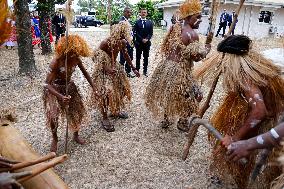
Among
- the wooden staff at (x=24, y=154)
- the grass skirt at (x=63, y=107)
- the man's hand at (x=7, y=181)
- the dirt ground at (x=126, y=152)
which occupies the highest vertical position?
the man's hand at (x=7, y=181)

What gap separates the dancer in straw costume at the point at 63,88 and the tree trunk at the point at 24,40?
14.4 ft

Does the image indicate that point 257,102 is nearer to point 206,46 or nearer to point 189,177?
point 189,177

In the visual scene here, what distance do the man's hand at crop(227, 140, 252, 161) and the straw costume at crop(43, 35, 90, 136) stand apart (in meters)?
2.36

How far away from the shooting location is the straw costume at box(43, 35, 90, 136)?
4.09 meters

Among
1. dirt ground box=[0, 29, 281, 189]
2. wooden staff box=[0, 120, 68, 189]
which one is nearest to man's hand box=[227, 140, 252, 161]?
wooden staff box=[0, 120, 68, 189]

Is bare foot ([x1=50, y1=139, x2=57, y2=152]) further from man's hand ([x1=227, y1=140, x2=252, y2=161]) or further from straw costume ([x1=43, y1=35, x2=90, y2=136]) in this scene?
man's hand ([x1=227, y1=140, x2=252, y2=161])

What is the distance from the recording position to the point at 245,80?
291 centimetres

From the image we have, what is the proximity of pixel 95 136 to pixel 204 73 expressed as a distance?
2.35 metres

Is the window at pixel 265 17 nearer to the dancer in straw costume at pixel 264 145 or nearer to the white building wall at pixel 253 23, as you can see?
the white building wall at pixel 253 23

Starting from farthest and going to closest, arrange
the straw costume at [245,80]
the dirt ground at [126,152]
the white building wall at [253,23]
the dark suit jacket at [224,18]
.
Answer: the white building wall at [253,23], the dark suit jacket at [224,18], the dirt ground at [126,152], the straw costume at [245,80]

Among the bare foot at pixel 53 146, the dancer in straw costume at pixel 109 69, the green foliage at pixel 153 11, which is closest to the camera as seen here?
the bare foot at pixel 53 146

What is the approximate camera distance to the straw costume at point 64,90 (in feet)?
13.4

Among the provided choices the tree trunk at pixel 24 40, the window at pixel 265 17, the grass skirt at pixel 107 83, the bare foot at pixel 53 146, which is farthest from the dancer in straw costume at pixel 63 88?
the window at pixel 265 17

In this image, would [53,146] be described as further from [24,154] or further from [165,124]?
[24,154]
